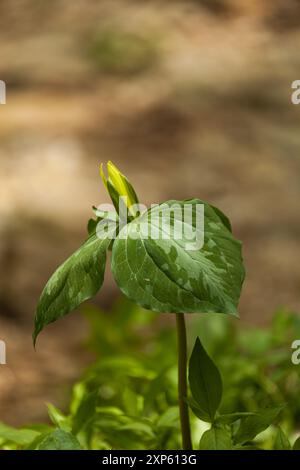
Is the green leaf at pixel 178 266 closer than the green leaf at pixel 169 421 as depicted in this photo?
Yes

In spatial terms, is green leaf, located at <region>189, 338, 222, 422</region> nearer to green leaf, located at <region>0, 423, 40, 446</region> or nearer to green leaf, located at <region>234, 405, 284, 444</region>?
green leaf, located at <region>234, 405, 284, 444</region>

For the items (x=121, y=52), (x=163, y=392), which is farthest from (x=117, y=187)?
(x=121, y=52)

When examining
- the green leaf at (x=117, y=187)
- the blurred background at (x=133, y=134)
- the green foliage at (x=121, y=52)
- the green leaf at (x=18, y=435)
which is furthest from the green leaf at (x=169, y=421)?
the green foliage at (x=121, y=52)

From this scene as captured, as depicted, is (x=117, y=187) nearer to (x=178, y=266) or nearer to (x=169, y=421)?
(x=178, y=266)

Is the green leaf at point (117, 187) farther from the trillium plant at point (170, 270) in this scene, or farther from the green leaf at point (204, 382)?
the green leaf at point (204, 382)
